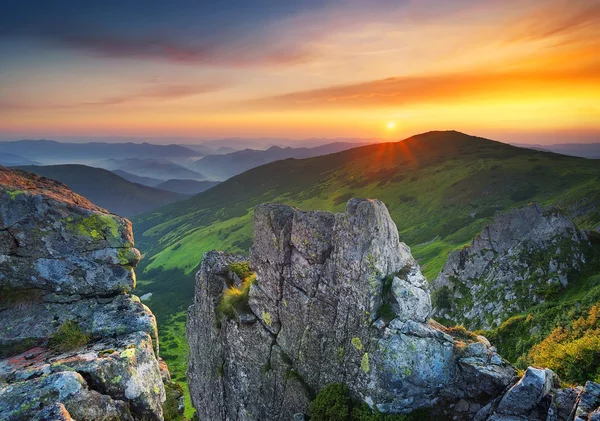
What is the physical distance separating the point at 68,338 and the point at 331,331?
1997cm

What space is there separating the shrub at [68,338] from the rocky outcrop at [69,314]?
0.13 feet

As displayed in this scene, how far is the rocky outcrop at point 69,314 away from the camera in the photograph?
468 inches

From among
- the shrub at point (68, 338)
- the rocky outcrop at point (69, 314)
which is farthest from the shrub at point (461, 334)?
the shrub at point (68, 338)

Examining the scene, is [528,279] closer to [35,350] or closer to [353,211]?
[353,211]

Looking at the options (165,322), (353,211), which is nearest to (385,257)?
(353,211)

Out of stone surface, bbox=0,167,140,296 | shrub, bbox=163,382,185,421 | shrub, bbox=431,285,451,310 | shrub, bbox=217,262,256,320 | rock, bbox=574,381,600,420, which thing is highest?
stone surface, bbox=0,167,140,296

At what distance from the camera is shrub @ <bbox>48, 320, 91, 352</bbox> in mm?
14180

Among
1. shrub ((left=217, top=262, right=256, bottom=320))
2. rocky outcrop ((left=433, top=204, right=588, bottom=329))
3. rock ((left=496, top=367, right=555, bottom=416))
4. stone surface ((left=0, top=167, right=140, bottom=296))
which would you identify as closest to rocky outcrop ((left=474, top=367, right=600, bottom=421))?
rock ((left=496, top=367, right=555, bottom=416))

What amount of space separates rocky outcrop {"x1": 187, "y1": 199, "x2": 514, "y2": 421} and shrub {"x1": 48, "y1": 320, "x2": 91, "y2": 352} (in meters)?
19.0

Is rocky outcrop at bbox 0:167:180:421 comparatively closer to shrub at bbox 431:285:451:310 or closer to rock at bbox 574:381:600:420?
rock at bbox 574:381:600:420

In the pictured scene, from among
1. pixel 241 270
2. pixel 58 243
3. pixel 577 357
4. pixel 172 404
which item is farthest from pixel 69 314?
pixel 577 357

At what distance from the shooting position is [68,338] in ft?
47.2

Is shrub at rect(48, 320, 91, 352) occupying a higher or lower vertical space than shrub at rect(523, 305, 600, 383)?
higher

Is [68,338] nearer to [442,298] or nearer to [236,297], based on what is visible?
[236,297]
